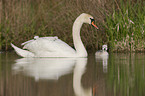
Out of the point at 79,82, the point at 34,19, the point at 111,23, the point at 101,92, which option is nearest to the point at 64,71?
the point at 79,82

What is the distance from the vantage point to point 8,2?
1528cm

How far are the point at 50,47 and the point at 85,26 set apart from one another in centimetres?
364

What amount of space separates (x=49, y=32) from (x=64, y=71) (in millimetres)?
7844

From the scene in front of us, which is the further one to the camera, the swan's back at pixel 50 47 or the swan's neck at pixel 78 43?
the swan's neck at pixel 78 43

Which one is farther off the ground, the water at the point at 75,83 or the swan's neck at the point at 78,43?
the swan's neck at the point at 78,43

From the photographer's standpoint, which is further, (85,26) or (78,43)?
(85,26)

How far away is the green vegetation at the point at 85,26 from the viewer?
43.8 feet

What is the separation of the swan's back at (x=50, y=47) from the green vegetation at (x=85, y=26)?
9.33 feet

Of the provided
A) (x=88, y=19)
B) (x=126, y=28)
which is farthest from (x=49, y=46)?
(x=126, y=28)

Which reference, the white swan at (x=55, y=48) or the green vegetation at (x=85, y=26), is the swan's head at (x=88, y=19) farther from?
the green vegetation at (x=85, y=26)

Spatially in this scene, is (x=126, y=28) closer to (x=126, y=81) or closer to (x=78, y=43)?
(x=78, y=43)

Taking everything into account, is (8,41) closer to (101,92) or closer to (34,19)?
(34,19)

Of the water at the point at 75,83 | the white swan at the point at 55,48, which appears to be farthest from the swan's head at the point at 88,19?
the water at the point at 75,83

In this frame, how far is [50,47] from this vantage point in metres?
11.3
